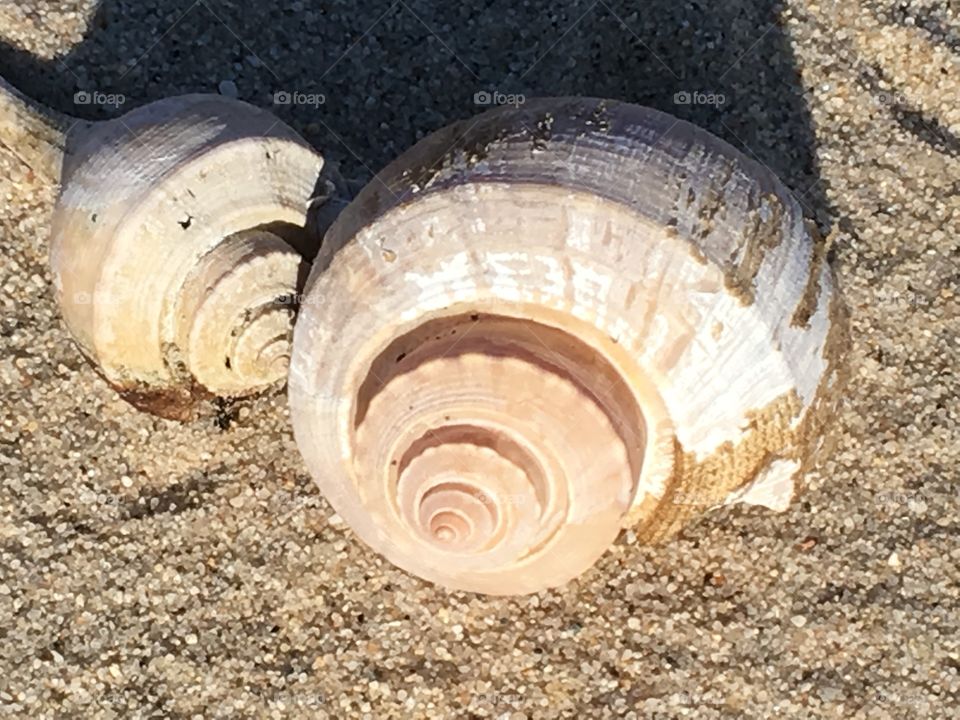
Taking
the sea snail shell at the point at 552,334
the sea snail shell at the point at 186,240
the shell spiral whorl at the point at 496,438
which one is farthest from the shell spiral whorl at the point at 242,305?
the shell spiral whorl at the point at 496,438

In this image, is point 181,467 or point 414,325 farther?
point 181,467

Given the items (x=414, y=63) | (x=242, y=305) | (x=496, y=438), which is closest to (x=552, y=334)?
(x=496, y=438)

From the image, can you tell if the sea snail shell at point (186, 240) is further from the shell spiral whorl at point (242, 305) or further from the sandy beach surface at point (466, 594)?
the sandy beach surface at point (466, 594)

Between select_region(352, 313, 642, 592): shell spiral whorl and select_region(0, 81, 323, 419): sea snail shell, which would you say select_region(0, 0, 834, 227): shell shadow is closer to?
select_region(0, 81, 323, 419): sea snail shell

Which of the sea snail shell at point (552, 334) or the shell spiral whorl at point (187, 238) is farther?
the shell spiral whorl at point (187, 238)

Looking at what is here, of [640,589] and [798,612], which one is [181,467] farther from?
[798,612]

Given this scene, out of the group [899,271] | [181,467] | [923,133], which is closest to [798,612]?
[899,271]
